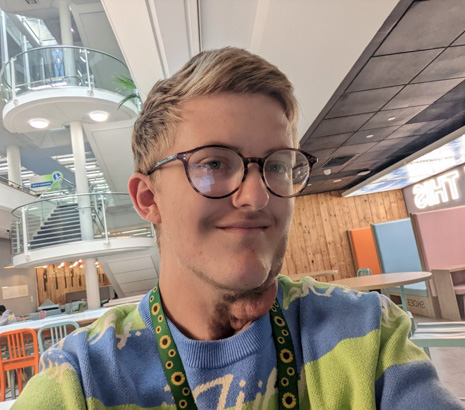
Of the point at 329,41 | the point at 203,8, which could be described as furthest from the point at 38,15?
the point at 329,41

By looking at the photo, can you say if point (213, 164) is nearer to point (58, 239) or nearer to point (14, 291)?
point (58, 239)

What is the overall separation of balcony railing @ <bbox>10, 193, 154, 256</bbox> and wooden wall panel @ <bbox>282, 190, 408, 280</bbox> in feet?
14.3

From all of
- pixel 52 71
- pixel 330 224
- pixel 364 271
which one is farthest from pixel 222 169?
pixel 330 224

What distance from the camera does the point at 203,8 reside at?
3074mm

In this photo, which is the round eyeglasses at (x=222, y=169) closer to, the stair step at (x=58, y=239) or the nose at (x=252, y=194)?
the nose at (x=252, y=194)

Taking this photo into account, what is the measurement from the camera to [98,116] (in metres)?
8.50

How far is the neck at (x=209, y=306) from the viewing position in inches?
24.1

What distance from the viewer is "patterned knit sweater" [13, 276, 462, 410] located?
1.90 feet

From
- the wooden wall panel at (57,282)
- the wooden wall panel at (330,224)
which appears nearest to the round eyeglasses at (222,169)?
the wooden wall panel at (330,224)

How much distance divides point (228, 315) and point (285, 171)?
0.91 feet

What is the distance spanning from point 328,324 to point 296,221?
9899 millimetres

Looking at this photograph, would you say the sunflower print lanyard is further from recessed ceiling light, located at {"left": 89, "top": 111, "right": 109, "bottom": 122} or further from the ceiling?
recessed ceiling light, located at {"left": 89, "top": 111, "right": 109, "bottom": 122}

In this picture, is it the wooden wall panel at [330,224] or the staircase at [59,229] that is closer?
the staircase at [59,229]

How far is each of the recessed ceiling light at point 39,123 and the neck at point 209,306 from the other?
8.90 metres
